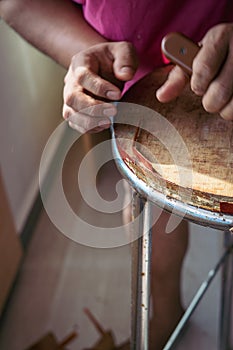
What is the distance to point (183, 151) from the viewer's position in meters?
0.51

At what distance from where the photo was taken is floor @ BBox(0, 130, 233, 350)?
102 centimetres

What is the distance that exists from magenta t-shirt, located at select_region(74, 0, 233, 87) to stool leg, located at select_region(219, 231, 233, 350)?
0.42 m

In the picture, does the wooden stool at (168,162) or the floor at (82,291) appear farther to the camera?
the floor at (82,291)

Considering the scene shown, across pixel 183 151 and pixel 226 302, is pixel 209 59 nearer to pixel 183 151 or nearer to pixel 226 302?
pixel 183 151

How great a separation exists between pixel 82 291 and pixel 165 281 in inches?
8.9

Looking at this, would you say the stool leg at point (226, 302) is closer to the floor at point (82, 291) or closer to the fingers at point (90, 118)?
the floor at point (82, 291)

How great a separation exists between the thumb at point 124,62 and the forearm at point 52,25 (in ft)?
0.35

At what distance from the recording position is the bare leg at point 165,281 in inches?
35.7

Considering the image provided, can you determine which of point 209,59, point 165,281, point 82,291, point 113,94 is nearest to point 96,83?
point 113,94

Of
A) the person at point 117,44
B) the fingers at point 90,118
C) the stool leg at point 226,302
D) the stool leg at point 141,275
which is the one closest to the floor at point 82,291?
the stool leg at point 226,302

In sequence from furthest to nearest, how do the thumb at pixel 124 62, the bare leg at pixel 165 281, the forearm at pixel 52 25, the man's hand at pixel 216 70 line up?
the bare leg at pixel 165 281
the forearm at pixel 52 25
the thumb at pixel 124 62
the man's hand at pixel 216 70

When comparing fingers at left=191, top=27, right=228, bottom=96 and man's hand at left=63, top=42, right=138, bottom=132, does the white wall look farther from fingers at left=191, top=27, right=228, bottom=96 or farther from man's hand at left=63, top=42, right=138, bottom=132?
fingers at left=191, top=27, right=228, bottom=96

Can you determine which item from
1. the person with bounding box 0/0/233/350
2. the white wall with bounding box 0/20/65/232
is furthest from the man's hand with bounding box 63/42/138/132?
the white wall with bounding box 0/20/65/232

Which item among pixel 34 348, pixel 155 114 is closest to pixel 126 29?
pixel 155 114
